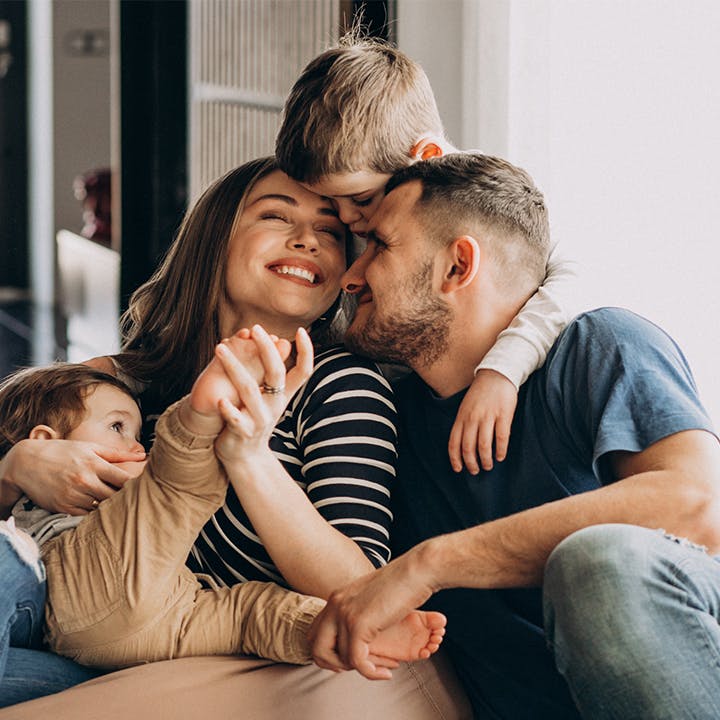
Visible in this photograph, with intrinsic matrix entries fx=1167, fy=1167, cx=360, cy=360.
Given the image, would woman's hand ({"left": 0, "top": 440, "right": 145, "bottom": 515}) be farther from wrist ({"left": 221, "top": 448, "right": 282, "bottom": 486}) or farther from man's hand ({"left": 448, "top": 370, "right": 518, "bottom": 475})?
man's hand ({"left": 448, "top": 370, "right": 518, "bottom": 475})

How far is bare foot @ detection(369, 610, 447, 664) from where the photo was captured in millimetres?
1332

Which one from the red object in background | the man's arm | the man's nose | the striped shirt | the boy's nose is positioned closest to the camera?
the man's arm

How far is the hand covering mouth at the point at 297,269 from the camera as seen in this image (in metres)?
1.83

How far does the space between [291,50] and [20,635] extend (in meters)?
2.08

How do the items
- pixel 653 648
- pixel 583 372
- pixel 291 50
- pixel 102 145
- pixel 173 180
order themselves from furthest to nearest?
pixel 102 145 < pixel 173 180 < pixel 291 50 < pixel 583 372 < pixel 653 648

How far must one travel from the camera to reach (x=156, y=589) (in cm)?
150

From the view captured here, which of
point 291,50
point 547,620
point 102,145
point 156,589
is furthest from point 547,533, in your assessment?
point 102,145

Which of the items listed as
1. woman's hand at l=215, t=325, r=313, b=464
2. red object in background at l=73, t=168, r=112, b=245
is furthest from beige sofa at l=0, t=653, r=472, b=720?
red object in background at l=73, t=168, r=112, b=245

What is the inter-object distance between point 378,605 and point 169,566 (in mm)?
319

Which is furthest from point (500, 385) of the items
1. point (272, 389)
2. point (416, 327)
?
point (272, 389)

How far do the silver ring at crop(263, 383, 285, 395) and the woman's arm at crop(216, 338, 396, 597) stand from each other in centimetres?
8

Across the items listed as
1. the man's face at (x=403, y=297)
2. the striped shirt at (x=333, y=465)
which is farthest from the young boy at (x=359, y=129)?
the striped shirt at (x=333, y=465)

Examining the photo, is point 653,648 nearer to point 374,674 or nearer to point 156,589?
point 374,674

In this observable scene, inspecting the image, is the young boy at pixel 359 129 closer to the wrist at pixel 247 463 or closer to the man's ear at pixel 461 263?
the man's ear at pixel 461 263
